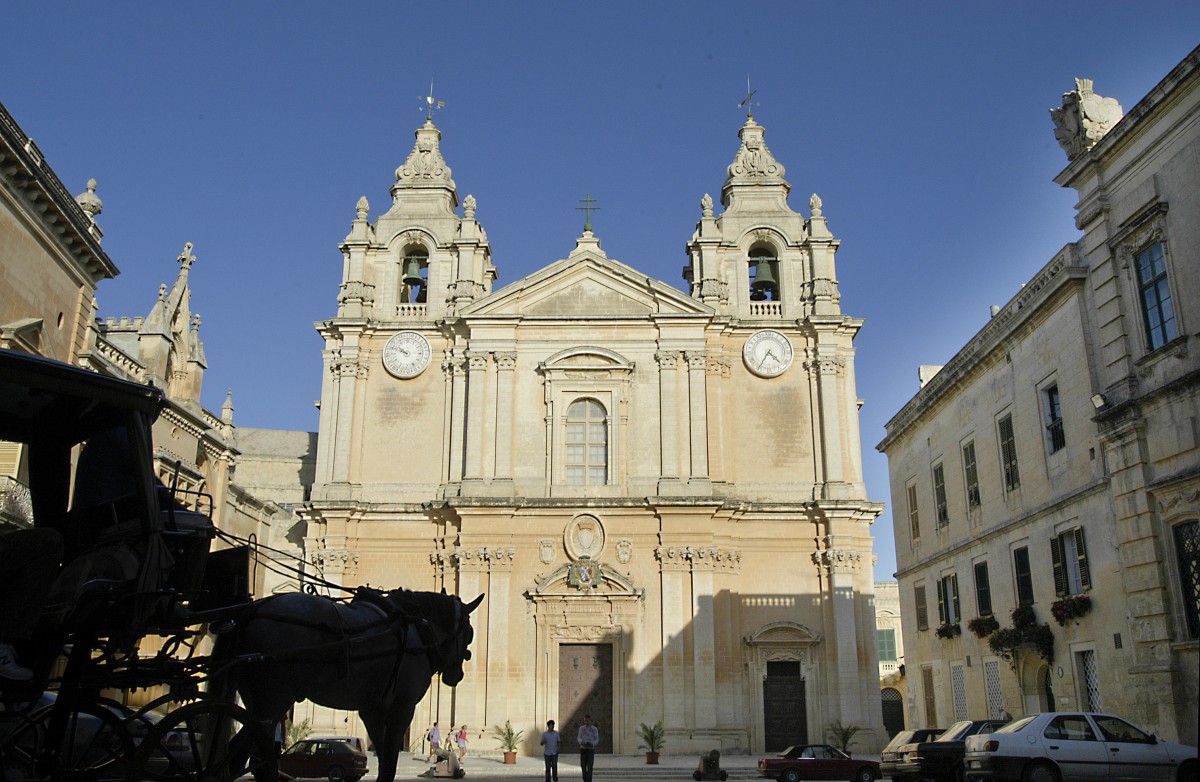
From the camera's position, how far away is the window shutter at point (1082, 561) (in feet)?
64.1

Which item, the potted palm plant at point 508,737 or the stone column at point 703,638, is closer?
the potted palm plant at point 508,737

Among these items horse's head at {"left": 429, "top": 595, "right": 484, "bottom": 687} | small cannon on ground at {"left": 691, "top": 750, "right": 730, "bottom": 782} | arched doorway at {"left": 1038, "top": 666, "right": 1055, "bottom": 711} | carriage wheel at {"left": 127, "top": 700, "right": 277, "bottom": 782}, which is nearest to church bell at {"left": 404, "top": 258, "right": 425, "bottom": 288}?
small cannon on ground at {"left": 691, "top": 750, "right": 730, "bottom": 782}

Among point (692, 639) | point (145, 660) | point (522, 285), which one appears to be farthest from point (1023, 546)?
point (145, 660)

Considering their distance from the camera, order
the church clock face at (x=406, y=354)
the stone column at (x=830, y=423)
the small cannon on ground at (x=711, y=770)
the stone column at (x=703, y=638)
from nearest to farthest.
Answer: the small cannon on ground at (x=711, y=770), the stone column at (x=703, y=638), the stone column at (x=830, y=423), the church clock face at (x=406, y=354)

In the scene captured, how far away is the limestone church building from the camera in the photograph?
27000 mm

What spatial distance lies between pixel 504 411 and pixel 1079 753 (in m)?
18.7

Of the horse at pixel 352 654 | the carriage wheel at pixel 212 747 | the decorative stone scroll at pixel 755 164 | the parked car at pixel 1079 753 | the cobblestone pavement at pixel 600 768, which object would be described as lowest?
the cobblestone pavement at pixel 600 768

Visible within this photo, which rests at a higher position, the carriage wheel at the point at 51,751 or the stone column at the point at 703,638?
the stone column at the point at 703,638

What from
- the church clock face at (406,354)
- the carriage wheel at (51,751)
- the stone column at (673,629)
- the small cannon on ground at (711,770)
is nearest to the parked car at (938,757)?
the small cannon on ground at (711,770)

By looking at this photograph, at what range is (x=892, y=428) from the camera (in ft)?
106

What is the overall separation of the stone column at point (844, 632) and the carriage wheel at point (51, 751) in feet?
76.2

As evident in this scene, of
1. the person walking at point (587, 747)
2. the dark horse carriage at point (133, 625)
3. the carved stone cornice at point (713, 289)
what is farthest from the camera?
the carved stone cornice at point (713, 289)

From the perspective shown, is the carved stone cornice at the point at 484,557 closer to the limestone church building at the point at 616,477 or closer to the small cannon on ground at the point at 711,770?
the limestone church building at the point at 616,477

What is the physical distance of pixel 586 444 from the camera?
96.4ft
